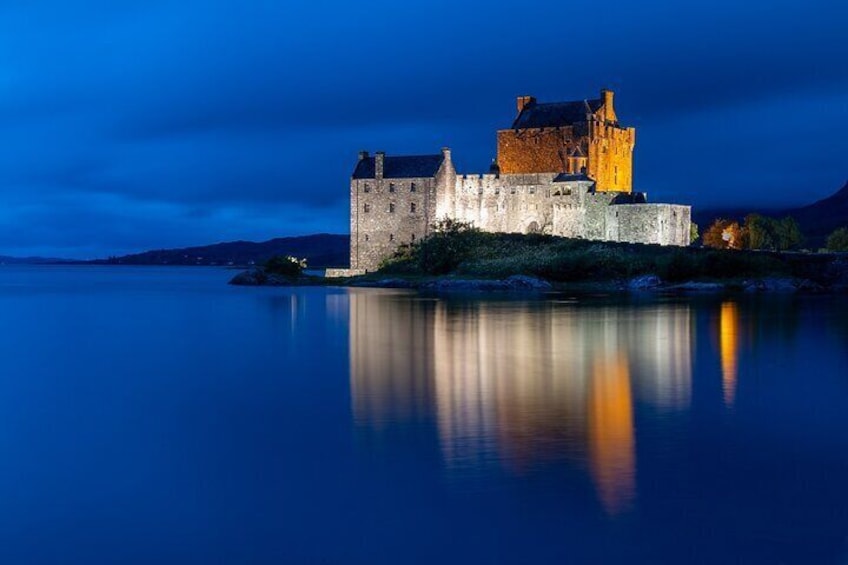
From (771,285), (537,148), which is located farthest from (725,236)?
(537,148)

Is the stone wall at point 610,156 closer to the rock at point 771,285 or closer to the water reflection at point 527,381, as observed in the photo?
the rock at point 771,285

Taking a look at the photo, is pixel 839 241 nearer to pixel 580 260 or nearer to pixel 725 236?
pixel 725 236

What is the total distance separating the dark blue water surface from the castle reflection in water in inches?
3.0

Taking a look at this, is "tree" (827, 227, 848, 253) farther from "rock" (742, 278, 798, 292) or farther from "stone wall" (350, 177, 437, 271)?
"stone wall" (350, 177, 437, 271)

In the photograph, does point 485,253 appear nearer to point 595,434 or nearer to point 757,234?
point 757,234

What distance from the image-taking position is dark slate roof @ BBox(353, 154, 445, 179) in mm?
58312

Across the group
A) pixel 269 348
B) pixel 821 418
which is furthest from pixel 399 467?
pixel 269 348

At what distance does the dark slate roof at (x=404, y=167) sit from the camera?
191ft

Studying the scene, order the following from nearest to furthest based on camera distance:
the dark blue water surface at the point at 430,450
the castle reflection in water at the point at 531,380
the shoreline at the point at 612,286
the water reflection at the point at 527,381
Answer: the dark blue water surface at the point at 430,450 < the water reflection at the point at 527,381 < the castle reflection in water at the point at 531,380 < the shoreline at the point at 612,286

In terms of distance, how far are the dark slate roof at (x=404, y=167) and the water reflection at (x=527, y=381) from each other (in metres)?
23.1

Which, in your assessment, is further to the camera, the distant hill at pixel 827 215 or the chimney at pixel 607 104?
the distant hill at pixel 827 215

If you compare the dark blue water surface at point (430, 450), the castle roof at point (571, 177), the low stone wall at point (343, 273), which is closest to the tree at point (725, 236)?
the castle roof at point (571, 177)

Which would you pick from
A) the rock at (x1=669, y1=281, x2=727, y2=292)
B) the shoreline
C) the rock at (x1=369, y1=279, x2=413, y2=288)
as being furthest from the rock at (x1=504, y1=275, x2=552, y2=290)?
the rock at (x1=669, y1=281, x2=727, y2=292)

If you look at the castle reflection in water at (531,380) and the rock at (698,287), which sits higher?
the rock at (698,287)
